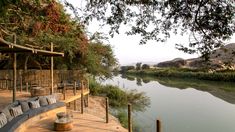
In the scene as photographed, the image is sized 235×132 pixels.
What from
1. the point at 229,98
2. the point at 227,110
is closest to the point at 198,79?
the point at 229,98

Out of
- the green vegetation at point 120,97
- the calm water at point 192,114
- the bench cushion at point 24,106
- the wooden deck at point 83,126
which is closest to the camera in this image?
the wooden deck at point 83,126

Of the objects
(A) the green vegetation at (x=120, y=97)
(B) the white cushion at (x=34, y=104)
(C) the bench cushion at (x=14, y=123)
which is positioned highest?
(B) the white cushion at (x=34, y=104)

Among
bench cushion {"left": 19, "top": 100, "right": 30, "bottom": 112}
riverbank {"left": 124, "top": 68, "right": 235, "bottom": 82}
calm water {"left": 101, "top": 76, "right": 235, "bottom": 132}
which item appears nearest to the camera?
bench cushion {"left": 19, "top": 100, "right": 30, "bottom": 112}

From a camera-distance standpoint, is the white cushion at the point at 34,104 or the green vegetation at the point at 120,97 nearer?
the white cushion at the point at 34,104

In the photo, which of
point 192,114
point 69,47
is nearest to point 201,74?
point 192,114

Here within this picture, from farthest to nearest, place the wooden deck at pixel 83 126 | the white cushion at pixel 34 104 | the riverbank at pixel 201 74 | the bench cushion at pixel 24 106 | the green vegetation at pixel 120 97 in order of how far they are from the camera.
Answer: the riverbank at pixel 201 74
the green vegetation at pixel 120 97
the white cushion at pixel 34 104
the bench cushion at pixel 24 106
the wooden deck at pixel 83 126

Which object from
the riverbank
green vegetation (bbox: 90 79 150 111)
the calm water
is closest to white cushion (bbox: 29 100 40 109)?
the calm water

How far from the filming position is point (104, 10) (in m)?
6.70

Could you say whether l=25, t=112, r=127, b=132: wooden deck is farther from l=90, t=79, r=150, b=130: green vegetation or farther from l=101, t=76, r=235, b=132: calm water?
l=90, t=79, r=150, b=130: green vegetation

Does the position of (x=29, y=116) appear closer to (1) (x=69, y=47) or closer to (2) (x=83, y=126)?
(2) (x=83, y=126)

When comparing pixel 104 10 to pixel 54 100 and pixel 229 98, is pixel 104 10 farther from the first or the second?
pixel 229 98

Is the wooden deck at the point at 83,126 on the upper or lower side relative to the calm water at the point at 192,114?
upper

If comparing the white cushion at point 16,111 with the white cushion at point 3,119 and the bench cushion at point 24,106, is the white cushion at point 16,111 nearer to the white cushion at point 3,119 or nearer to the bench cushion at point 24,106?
the bench cushion at point 24,106

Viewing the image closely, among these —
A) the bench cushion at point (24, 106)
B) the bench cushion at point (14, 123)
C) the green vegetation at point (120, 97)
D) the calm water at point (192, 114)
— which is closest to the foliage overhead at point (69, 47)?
the green vegetation at point (120, 97)
